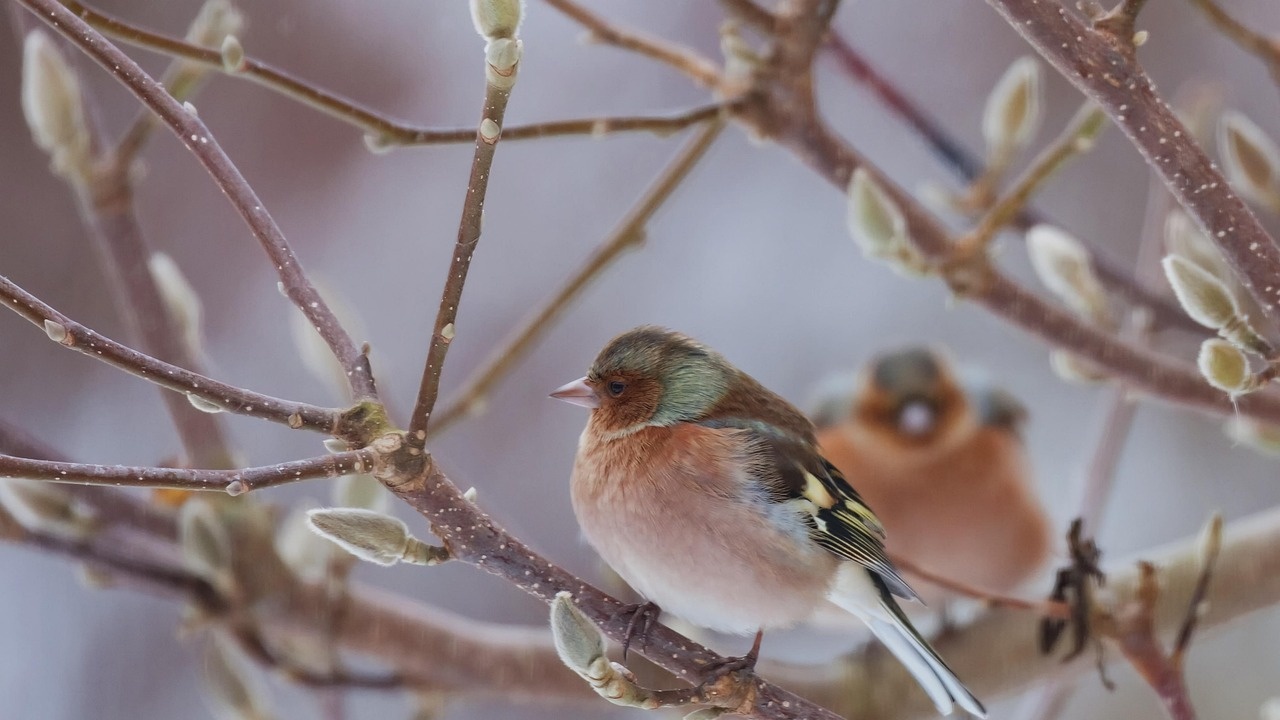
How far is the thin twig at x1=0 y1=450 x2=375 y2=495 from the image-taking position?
0.45 meters

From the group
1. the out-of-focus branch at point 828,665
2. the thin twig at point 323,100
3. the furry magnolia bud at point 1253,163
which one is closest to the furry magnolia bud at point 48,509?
the out-of-focus branch at point 828,665

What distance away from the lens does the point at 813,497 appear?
31.0 inches

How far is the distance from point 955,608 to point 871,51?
1041 mm

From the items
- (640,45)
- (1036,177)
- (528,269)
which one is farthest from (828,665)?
(528,269)

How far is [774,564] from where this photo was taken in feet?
2.44

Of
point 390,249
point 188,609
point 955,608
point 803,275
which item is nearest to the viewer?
point 188,609

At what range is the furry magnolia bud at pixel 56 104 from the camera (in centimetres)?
90

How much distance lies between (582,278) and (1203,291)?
1.45ft

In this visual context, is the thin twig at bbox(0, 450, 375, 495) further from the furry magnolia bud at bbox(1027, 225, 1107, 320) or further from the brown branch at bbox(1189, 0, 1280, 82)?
the brown branch at bbox(1189, 0, 1280, 82)

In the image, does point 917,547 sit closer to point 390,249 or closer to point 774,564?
point 774,564

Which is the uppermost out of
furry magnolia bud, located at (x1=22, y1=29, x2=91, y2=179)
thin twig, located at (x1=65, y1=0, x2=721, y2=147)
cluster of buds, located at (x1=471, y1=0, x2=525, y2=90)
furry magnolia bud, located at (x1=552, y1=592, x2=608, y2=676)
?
furry magnolia bud, located at (x1=22, y1=29, x2=91, y2=179)

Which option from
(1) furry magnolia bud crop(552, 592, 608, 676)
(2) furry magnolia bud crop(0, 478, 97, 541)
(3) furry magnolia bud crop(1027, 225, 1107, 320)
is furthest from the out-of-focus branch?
(1) furry magnolia bud crop(552, 592, 608, 676)

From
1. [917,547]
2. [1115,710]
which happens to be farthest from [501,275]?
[1115,710]

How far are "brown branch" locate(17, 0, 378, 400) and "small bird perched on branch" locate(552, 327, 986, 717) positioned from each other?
0.66ft
